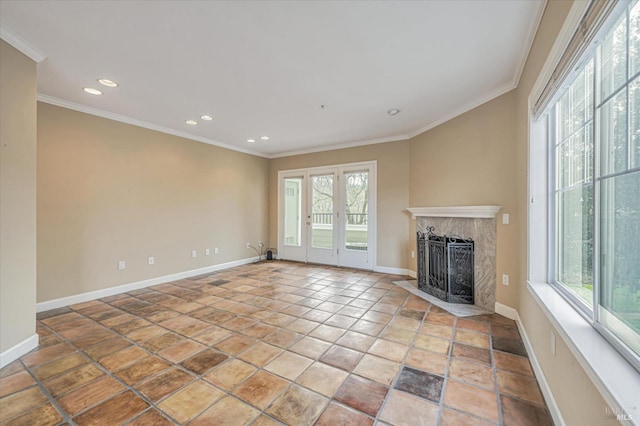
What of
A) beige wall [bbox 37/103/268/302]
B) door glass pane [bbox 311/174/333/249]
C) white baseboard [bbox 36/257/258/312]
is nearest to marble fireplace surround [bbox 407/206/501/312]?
door glass pane [bbox 311/174/333/249]

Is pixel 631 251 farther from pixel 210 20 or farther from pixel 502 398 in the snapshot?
pixel 210 20

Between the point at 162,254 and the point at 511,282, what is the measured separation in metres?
5.03

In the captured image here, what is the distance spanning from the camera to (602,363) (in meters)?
1.02

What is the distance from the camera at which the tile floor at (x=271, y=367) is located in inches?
61.7

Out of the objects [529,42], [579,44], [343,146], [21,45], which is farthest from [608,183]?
[343,146]

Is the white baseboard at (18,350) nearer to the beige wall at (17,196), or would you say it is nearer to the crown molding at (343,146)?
the beige wall at (17,196)

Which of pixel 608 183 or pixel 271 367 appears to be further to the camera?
pixel 271 367

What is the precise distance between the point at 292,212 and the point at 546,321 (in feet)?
16.9

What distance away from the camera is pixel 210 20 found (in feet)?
6.23

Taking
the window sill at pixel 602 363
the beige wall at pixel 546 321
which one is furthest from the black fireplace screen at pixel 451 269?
the window sill at pixel 602 363

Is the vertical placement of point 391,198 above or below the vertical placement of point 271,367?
above

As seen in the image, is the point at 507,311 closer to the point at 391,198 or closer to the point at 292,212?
the point at 391,198

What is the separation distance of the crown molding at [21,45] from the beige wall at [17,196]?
4 centimetres

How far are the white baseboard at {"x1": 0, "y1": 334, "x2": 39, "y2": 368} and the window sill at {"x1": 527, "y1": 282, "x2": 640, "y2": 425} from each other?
3.71 meters
